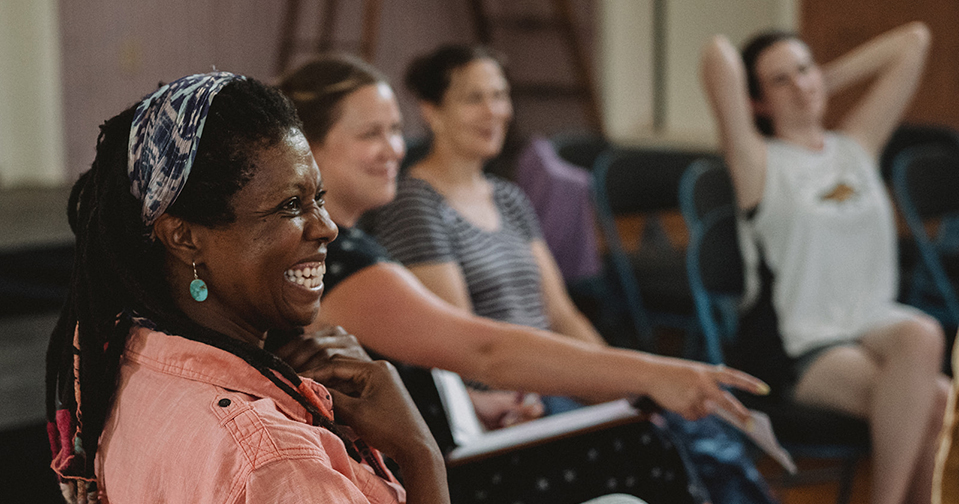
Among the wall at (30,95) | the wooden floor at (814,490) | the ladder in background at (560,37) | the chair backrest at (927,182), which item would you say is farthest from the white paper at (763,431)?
the wall at (30,95)

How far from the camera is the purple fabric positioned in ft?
11.0

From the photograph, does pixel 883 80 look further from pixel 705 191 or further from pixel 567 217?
pixel 567 217

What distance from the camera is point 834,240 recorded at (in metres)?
2.27

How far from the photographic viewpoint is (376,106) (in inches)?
59.5

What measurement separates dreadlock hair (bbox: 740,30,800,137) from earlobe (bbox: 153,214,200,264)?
2.04 meters

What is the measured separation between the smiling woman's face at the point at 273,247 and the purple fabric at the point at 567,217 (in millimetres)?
2530

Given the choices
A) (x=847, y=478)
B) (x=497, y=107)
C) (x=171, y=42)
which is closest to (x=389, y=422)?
(x=497, y=107)

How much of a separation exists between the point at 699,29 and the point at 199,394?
5.17 meters

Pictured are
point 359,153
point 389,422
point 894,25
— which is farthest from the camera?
point 894,25

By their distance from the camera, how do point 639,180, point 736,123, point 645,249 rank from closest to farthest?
point 736,123 < point 639,180 < point 645,249

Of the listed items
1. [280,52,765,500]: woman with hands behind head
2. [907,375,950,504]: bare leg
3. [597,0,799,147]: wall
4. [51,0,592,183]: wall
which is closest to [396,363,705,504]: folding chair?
[280,52,765,500]: woman with hands behind head

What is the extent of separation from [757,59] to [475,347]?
62.2 inches

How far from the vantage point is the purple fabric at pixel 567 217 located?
334 cm

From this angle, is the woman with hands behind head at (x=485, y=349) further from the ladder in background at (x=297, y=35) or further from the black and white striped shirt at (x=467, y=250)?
the ladder in background at (x=297, y=35)
